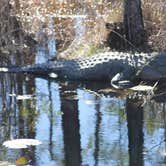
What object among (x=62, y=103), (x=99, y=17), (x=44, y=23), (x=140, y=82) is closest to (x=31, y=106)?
(x=62, y=103)

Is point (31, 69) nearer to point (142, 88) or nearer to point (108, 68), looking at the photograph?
point (108, 68)

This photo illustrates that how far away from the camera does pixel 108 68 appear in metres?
8.32

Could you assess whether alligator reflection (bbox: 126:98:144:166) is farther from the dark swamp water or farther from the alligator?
the alligator

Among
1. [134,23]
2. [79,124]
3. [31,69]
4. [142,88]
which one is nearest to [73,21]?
[134,23]

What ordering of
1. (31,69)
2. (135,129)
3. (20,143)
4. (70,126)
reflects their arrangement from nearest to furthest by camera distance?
(20,143) → (135,129) → (70,126) → (31,69)

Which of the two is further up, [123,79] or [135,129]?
[123,79]

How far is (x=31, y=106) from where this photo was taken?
21.7 ft

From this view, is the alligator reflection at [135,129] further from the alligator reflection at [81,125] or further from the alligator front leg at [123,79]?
the alligator front leg at [123,79]

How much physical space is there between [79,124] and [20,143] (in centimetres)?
82

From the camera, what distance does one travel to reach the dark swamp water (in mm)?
4898

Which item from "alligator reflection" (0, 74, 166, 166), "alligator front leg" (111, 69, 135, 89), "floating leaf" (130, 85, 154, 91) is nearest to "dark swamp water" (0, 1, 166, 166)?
"alligator reflection" (0, 74, 166, 166)

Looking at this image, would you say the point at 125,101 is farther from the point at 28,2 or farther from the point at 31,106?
the point at 28,2

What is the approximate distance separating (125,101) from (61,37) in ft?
14.2

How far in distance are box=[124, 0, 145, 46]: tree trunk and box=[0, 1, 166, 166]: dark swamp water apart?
6.36 feet
